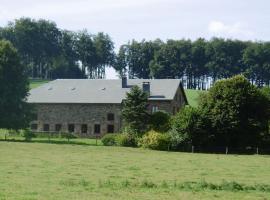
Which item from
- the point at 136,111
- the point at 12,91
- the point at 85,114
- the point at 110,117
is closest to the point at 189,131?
the point at 136,111

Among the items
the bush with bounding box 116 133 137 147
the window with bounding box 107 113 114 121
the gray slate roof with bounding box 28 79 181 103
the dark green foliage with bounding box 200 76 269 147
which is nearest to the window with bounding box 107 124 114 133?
the window with bounding box 107 113 114 121

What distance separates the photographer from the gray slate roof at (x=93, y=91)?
260ft

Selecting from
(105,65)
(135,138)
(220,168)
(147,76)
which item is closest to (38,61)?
(105,65)

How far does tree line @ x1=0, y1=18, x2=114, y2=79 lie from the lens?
14288 cm

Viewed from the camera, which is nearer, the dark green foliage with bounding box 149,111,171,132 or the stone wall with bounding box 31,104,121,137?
the dark green foliage with bounding box 149,111,171,132

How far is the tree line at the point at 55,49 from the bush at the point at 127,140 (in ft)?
283

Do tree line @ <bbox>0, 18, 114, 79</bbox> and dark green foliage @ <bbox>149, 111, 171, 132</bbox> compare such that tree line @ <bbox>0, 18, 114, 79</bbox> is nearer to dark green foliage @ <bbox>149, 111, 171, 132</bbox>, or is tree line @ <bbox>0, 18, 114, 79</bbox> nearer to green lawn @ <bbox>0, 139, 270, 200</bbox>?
dark green foliage @ <bbox>149, 111, 171, 132</bbox>

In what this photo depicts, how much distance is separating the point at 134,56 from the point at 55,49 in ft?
71.0

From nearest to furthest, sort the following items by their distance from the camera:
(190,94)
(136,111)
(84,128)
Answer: (136,111)
(84,128)
(190,94)

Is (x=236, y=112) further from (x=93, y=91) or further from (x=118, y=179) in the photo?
(x=118, y=179)

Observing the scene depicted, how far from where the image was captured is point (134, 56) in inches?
5546

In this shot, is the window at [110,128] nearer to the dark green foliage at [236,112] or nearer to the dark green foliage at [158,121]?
the dark green foliage at [158,121]

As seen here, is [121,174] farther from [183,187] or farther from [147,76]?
[147,76]

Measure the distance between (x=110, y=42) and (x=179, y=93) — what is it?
68085 mm
